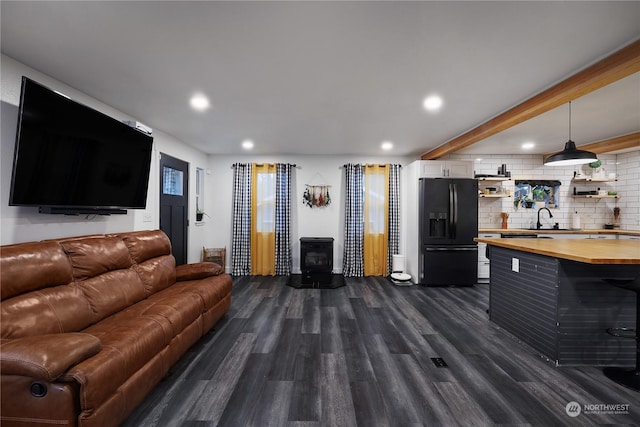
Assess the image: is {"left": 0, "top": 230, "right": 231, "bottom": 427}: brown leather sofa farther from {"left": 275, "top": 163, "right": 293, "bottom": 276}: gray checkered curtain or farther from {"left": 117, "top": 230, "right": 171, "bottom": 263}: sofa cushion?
{"left": 275, "top": 163, "right": 293, "bottom": 276}: gray checkered curtain

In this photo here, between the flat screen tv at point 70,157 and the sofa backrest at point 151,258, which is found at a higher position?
the flat screen tv at point 70,157

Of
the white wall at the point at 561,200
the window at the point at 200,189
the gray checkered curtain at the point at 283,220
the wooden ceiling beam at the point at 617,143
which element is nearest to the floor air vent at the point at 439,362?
the gray checkered curtain at the point at 283,220

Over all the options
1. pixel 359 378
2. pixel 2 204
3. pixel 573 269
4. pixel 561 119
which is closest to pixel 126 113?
pixel 2 204

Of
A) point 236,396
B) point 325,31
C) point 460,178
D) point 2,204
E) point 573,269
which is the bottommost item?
point 236,396

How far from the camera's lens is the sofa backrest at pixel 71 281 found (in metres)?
1.53

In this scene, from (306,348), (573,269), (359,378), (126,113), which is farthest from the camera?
(126,113)

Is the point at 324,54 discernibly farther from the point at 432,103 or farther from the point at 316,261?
the point at 316,261

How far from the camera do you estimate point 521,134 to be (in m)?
3.81

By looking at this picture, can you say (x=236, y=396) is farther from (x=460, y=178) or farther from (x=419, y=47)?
(x=460, y=178)

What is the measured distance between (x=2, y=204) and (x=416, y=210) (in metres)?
4.91

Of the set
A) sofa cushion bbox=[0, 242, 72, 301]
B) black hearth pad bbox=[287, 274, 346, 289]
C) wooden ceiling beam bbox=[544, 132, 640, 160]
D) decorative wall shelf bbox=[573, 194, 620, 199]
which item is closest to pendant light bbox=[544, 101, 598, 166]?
wooden ceiling beam bbox=[544, 132, 640, 160]

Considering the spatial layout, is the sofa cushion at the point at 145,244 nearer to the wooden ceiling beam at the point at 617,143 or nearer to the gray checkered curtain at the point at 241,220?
the gray checkered curtain at the point at 241,220

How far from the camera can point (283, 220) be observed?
5.11m

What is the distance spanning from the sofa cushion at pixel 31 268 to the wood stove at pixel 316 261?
322 centimetres
